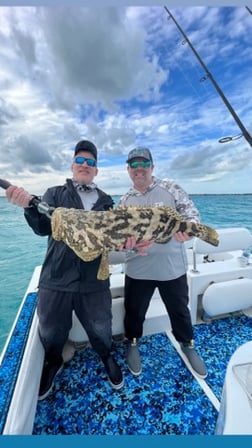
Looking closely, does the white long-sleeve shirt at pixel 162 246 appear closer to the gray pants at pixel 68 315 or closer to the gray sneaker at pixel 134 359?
the gray pants at pixel 68 315

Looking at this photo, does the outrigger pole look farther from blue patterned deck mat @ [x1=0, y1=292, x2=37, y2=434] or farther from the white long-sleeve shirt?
blue patterned deck mat @ [x1=0, y1=292, x2=37, y2=434]

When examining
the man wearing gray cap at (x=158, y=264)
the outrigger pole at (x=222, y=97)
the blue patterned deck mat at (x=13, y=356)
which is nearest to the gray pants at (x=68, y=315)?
the blue patterned deck mat at (x=13, y=356)

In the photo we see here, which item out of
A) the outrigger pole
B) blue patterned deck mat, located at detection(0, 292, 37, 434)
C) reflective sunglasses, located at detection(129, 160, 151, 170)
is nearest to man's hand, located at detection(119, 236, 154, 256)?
reflective sunglasses, located at detection(129, 160, 151, 170)

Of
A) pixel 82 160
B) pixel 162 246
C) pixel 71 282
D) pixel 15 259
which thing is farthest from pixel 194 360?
pixel 15 259

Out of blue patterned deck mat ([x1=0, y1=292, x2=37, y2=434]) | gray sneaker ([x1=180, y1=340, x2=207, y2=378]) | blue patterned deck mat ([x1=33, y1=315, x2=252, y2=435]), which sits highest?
blue patterned deck mat ([x1=0, y1=292, x2=37, y2=434])

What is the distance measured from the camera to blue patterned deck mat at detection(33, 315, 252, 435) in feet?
6.47

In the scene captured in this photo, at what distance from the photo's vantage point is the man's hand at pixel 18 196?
1.73 m

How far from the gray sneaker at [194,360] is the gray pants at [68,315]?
926mm

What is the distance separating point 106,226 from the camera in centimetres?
178

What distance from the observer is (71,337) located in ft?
8.79

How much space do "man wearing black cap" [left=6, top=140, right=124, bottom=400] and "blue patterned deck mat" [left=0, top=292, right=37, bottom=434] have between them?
0.72 feet

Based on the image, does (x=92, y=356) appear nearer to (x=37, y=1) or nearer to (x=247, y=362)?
(x=247, y=362)

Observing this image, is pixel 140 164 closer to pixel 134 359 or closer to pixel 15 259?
pixel 134 359

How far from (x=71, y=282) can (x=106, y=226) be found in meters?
0.70
